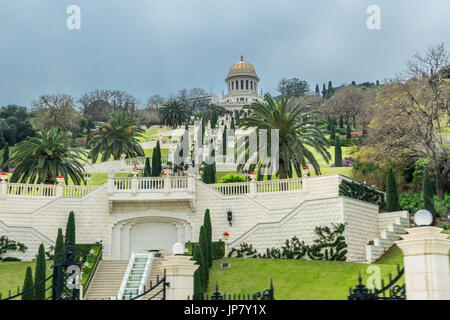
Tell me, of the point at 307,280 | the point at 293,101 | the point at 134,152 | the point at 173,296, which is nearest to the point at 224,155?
the point at 134,152

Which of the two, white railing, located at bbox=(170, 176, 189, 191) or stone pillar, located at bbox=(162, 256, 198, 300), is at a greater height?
white railing, located at bbox=(170, 176, 189, 191)

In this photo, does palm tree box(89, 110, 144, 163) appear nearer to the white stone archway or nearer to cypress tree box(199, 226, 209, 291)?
the white stone archway

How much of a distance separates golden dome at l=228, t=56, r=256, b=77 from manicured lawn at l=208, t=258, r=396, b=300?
12180cm

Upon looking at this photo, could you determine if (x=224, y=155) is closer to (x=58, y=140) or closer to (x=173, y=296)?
(x=58, y=140)

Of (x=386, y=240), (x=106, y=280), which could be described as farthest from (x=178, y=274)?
(x=386, y=240)

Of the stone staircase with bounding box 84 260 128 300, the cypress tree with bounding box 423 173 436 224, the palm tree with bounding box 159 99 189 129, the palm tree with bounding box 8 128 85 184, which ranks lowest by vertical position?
the stone staircase with bounding box 84 260 128 300

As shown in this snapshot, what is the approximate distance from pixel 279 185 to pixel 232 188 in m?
3.09

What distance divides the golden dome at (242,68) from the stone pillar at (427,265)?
139 metres

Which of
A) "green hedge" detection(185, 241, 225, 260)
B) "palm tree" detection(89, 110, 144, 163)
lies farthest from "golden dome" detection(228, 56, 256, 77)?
"green hedge" detection(185, 241, 225, 260)

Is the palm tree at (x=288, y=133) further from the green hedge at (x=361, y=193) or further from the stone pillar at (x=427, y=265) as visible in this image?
the stone pillar at (x=427, y=265)

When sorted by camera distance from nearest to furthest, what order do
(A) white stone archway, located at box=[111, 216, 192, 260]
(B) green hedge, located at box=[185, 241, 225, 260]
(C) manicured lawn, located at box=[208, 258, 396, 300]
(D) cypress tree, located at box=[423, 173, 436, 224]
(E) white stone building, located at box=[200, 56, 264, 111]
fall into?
(C) manicured lawn, located at box=[208, 258, 396, 300]
(B) green hedge, located at box=[185, 241, 225, 260]
(D) cypress tree, located at box=[423, 173, 436, 224]
(A) white stone archway, located at box=[111, 216, 192, 260]
(E) white stone building, located at box=[200, 56, 264, 111]

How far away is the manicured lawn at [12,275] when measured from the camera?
1043 inches

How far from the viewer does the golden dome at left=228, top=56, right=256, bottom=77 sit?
149 m

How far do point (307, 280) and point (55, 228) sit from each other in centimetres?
1707
